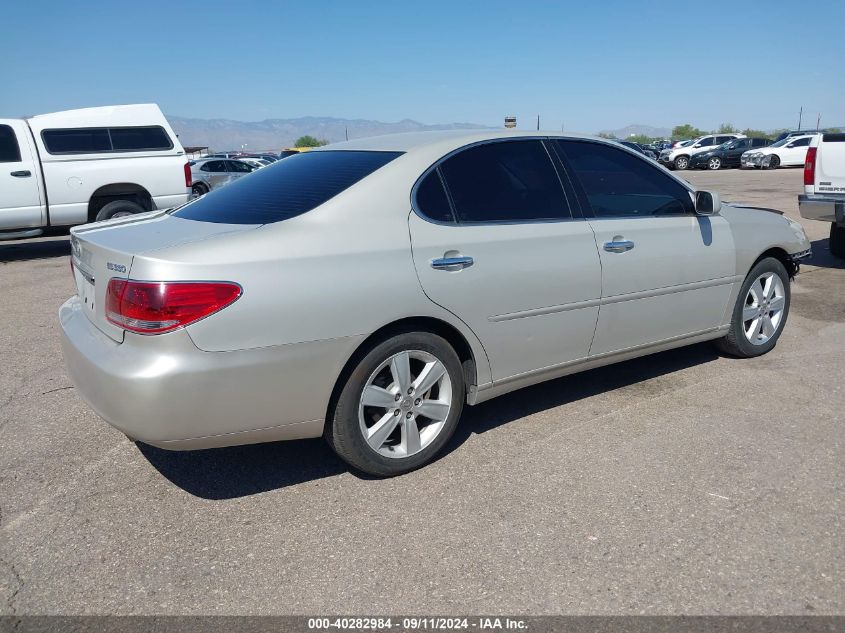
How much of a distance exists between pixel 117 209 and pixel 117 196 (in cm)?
31

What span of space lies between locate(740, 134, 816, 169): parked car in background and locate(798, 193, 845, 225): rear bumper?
86.4ft

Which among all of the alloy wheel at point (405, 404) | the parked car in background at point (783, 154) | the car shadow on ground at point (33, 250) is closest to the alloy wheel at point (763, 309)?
the alloy wheel at point (405, 404)

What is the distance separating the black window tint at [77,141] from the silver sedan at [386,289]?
24.7ft

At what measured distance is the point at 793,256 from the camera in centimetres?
511

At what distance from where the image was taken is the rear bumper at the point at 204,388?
2785 millimetres

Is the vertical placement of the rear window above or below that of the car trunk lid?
above

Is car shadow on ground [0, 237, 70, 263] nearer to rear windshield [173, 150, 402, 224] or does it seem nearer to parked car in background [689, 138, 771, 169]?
rear windshield [173, 150, 402, 224]

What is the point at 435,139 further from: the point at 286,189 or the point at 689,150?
the point at 689,150

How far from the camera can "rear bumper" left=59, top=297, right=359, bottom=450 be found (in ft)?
9.14

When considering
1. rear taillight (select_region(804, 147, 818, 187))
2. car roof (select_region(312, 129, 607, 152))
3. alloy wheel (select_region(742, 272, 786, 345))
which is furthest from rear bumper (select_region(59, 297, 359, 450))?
rear taillight (select_region(804, 147, 818, 187))

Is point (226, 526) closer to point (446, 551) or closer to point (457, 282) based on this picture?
point (446, 551)

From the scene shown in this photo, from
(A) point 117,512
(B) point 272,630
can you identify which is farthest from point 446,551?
(A) point 117,512

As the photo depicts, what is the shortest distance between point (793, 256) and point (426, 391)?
10.6 ft

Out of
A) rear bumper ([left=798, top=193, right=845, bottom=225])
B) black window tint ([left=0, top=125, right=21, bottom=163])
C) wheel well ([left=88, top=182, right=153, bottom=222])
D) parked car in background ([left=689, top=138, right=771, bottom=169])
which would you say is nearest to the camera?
rear bumper ([left=798, top=193, right=845, bottom=225])
